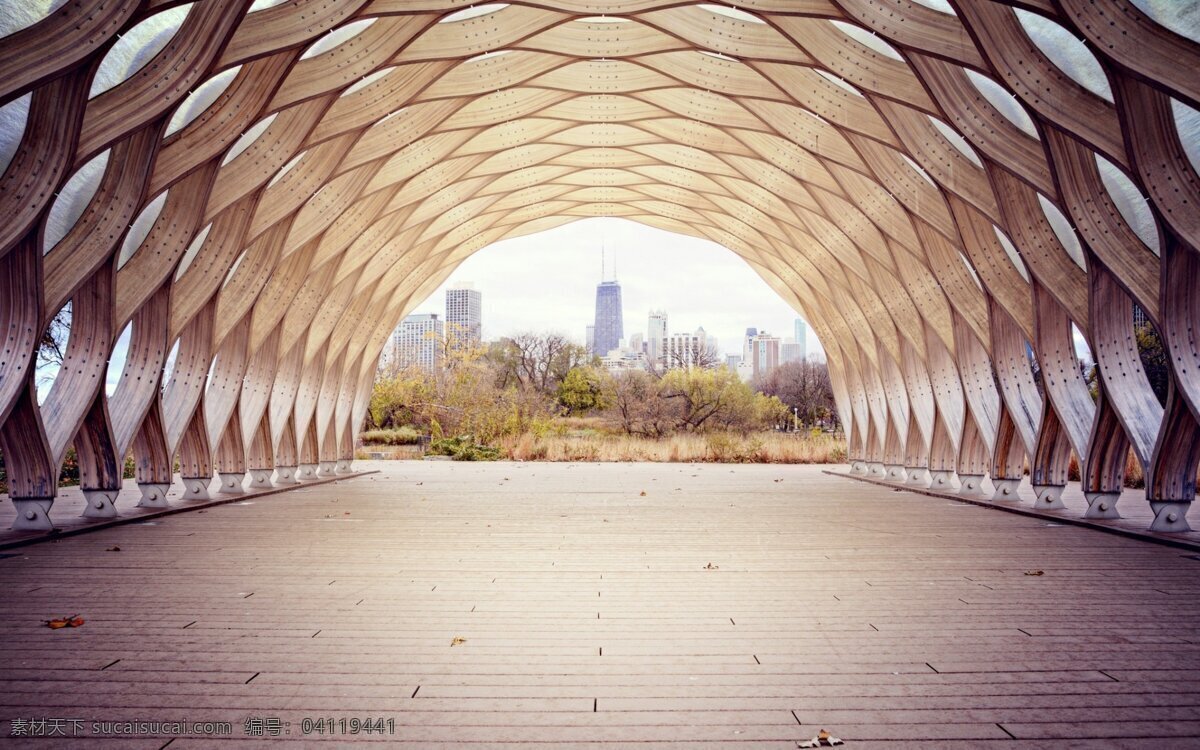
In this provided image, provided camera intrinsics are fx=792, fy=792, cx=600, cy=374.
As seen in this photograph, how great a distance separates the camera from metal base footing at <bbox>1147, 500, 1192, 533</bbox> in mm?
12320

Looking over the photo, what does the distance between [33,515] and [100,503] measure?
1771 mm

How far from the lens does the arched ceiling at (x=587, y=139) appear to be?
9.66m

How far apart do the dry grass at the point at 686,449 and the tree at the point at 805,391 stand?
14803mm

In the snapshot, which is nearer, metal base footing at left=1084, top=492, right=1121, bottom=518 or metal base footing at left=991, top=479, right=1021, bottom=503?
metal base footing at left=1084, top=492, right=1121, bottom=518

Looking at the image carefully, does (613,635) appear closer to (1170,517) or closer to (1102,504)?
(1170,517)

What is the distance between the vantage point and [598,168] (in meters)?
25.5

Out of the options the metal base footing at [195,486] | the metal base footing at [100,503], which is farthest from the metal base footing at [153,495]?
the metal base footing at [195,486]

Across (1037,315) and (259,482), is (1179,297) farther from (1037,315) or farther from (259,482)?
(259,482)

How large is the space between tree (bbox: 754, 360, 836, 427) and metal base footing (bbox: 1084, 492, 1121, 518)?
3571cm

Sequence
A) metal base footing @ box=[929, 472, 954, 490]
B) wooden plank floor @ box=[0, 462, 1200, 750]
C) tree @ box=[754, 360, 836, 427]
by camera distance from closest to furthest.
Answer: wooden plank floor @ box=[0, 462, 1200, 750] → metal base footing @ box=[929, 472, 954, 490] → tree @ box=[754, 360, 836, 427]

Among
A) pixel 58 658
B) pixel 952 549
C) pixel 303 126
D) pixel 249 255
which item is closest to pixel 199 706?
pixel 58 658

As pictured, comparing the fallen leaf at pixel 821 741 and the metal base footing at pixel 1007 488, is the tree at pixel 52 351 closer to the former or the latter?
the fallen leaf at pixel 821 741

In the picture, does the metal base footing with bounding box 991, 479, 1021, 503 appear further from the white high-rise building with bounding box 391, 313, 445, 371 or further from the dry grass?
the white high-rise building with bounding box 391, 313, 445, 371

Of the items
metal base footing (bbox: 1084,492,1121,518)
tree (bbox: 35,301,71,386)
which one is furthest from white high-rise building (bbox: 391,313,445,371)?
metal base footing (bbox: 1084,492,1121,518)
